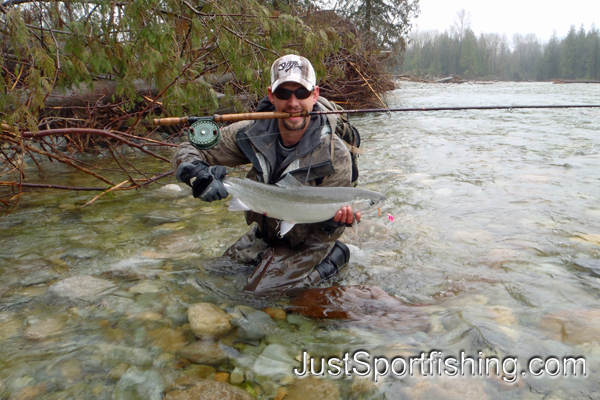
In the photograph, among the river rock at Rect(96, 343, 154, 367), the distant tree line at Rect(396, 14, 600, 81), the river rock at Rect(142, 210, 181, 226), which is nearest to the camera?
the river rock at Rect(96, 343, 154, 367)

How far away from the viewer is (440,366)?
2.66 meters

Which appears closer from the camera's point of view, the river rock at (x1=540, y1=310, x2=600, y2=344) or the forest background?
the river rock at (x1=540, y1=310, x2=600, y2=344)

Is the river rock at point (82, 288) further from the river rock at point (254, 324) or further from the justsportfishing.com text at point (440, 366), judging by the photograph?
the justsportfishing.com text at point (440, 366)

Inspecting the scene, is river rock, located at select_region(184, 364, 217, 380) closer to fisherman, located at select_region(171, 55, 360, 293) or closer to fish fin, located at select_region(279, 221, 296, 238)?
fisherman, located at select_region(171, 55, 360, 293)

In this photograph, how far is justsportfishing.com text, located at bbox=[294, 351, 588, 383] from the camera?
2.60m

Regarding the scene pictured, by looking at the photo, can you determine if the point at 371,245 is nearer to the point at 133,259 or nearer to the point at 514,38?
the point at 133,259

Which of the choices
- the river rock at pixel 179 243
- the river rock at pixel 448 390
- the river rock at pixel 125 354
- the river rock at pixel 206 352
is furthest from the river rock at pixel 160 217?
the river rock at pixel 448 390

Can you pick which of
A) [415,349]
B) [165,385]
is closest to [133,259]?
[165,385]

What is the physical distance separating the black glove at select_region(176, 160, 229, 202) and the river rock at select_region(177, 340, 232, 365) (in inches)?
40.1

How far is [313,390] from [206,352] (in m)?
0.75

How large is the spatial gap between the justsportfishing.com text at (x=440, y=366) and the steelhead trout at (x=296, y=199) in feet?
3.49

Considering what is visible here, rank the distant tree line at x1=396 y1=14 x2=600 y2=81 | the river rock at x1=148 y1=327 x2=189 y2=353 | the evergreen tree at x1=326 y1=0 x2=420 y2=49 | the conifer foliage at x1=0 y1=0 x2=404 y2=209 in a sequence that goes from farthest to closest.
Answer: the distant tree line at x1=396 y1=14 x2=600 y2=81 < the evergreen tree at x1=326 y1=0 x2=420 y2=49 < the conifer foliage at x1=0 y1=0 x2=404 y2=209 < the river rock at x1=148 y1=327 x2=189 y2=353

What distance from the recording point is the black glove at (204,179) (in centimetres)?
316

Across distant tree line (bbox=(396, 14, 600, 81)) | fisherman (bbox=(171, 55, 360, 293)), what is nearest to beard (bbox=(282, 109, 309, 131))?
fisherman (bbox=(171, 55, 360, 293))
